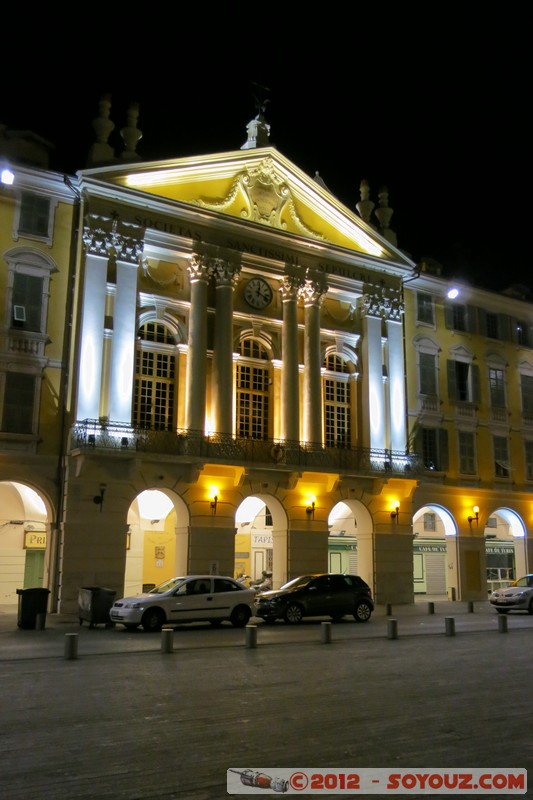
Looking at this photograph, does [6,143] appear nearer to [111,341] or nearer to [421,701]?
[111,341]

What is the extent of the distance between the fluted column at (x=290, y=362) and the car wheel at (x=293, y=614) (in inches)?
303

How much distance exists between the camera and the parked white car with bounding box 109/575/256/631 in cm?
1948

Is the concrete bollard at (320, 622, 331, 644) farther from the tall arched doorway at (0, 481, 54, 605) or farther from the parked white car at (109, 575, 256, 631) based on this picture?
the tall arched doorway at (0, 481, 54, 605)

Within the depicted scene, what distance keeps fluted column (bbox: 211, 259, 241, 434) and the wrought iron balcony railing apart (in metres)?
0.90

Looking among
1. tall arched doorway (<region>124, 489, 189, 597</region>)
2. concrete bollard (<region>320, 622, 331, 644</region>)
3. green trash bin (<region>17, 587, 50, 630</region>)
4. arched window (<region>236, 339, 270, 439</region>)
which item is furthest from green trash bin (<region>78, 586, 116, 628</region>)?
arched window (<region>236, 339, 270, 439</region>)

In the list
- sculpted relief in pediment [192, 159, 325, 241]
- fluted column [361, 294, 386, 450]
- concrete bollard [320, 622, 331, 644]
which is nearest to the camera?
concrete bollard [320, 622, 331, 644]

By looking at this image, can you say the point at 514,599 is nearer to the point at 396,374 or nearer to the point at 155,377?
the point at 396,374

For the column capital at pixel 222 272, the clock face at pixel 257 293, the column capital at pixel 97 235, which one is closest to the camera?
the column capital at pixel 97 235

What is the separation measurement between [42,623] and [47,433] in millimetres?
7327

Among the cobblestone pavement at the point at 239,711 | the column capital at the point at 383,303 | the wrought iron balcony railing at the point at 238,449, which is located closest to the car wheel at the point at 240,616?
the cobblestone pavement at the point at 239,711

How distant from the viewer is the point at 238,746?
24.3 ft

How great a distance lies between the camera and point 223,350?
92.1 feet

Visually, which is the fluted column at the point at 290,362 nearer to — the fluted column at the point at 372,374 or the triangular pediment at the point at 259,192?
the triangular pediment at the point at 259,192

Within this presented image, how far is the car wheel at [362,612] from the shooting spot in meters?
23.5
